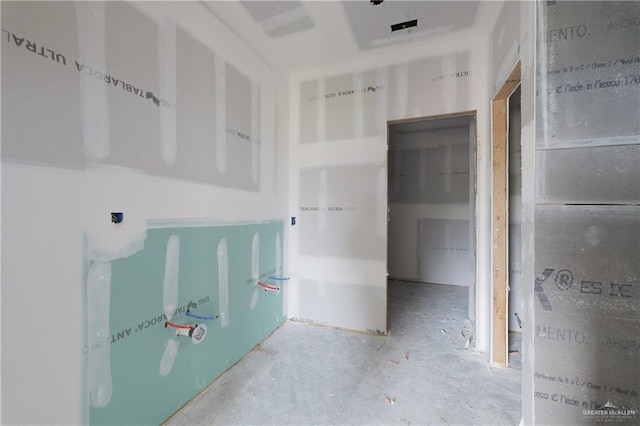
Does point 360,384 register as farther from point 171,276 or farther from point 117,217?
point 117,217

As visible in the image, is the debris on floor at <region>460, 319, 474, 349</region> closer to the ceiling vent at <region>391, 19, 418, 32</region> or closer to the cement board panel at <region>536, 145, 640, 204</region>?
the cement board panel at <region>536, 145, 640, 204</region>

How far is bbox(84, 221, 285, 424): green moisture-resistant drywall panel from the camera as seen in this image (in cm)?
135

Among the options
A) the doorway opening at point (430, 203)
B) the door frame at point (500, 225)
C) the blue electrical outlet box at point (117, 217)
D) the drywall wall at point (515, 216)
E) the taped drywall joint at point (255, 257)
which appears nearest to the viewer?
the blue electrical outlet box at point (117, 217)

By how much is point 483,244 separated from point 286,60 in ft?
8.62

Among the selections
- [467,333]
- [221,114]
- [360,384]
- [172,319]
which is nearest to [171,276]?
[172,319]

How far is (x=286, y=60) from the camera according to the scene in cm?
272

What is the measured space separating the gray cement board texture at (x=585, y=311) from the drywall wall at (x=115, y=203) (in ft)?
6.52

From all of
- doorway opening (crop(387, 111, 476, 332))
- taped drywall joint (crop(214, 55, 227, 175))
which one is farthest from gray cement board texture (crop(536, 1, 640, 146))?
doorway opening (crop(387, 111, 476, 332))

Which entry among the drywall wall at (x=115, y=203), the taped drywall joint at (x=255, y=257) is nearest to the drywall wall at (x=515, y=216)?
the taped drywall joint at (x=255, y=257)

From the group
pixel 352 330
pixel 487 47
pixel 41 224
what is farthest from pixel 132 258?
pixel 487 47

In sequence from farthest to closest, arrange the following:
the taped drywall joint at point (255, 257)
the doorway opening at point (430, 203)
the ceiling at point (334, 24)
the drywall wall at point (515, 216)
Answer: the doorway opening at point (430, 203) < the drywall wall at point (515, 216) < the taped drywall joint at point (255, 257) < the ceiling at point (334, 24)

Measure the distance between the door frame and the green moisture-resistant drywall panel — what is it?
6.78 ft

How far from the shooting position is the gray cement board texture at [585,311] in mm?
1126

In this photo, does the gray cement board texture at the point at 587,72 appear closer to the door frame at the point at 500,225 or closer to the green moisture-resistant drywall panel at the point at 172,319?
the door frame at the point at 500,225
